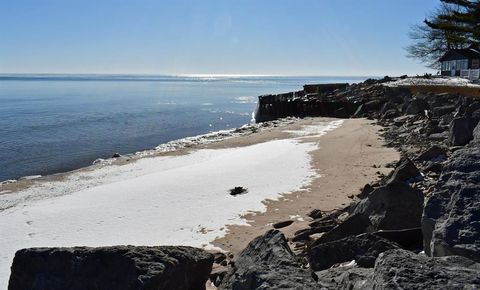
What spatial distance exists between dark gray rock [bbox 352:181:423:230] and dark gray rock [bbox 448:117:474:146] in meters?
6.09

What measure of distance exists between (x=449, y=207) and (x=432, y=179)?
5283 mm

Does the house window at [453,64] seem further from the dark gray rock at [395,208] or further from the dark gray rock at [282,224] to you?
the dark gray rock at [395,208]

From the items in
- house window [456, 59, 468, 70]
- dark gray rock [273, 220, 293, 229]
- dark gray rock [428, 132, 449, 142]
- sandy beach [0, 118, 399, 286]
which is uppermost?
house window [456, 59, 468, 70]

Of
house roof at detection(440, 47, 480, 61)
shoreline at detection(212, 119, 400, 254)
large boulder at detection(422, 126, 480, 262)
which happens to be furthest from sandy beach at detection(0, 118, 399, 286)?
house roof at detection(440, 47, 480, 61)

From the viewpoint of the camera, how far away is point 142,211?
10773 mm

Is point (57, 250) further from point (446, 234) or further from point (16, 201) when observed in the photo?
point (16, 201)

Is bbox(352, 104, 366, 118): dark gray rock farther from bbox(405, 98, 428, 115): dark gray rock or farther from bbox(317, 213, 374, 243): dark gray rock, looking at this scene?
bbox(317, 213, 374, 243): dark gray rock

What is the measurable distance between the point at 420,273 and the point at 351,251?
2187 millimetres

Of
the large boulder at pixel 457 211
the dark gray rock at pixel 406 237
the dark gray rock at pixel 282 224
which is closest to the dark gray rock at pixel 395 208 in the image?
the dark gray rock at pixel 406 237

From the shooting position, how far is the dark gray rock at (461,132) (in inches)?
473

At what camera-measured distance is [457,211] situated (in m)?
4.38

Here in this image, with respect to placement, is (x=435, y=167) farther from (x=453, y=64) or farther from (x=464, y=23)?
(x=453, y=64)

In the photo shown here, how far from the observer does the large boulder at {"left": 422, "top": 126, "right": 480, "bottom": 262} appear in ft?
13.3

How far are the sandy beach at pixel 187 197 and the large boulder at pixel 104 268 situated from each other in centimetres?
275
